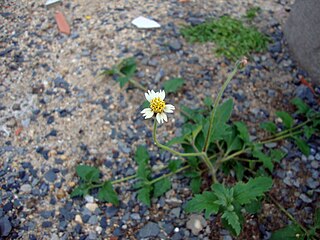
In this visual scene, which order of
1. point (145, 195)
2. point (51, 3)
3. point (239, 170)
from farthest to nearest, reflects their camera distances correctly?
point (51, 3) → point (239, 170) → point (145, 195)

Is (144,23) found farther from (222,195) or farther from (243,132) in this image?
(222,195)

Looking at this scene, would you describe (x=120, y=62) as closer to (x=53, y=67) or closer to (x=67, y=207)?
(x=53, y=67)

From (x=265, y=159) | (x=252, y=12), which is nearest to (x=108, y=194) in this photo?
(x=265, y=159)

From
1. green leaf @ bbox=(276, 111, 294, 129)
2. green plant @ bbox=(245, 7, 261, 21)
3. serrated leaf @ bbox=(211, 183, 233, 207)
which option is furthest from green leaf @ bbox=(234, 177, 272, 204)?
green plant @ bbox=(245, 7, 261, 21)

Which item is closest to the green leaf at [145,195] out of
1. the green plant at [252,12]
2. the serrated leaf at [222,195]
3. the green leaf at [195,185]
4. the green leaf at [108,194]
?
the green leaf at [108,194]

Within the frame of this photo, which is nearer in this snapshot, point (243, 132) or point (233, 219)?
point (233, 219)

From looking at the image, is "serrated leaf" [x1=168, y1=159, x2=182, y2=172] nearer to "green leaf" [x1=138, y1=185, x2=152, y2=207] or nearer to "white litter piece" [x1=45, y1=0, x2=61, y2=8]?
"green leaf" [x1=138, y1=185, x2=152, y2=207]

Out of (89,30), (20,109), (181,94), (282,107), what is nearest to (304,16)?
(282,107)

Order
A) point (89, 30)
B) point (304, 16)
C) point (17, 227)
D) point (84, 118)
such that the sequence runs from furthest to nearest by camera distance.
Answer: point (89, 30)
point (304, 16)
point (84, 118)
point (17, 227)
